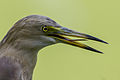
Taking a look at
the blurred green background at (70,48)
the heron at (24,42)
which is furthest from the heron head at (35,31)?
the blurred green background at (70,48)

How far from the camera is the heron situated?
130cm

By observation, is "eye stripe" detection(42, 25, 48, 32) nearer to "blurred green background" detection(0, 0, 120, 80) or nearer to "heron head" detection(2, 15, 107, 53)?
"heron head" detection(2, 15, 107, 53)

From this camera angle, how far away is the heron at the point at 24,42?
1301mm

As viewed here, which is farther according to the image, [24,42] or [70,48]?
[70,48]

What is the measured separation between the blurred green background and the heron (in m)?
1.83

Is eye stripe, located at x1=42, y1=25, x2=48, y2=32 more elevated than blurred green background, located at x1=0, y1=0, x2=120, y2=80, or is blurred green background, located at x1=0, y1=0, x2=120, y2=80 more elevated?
eye stripe, located at x1=42, y1=25, x2=48, y2=32

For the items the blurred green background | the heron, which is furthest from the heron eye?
the blurred green background

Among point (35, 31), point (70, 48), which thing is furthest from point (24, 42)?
point (70, 48)

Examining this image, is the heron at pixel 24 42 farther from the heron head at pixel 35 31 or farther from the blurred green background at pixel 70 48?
the blurred green background at pixel 70 48

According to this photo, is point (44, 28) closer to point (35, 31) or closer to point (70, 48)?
point (35, 31)

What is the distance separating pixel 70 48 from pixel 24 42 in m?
2.49

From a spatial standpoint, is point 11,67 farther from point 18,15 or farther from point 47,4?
point 47,4

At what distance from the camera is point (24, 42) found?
1313mm

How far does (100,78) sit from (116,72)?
284 millimetres
